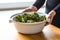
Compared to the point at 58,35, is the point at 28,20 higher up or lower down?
higher up

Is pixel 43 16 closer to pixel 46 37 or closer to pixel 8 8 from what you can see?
pixel 46 37

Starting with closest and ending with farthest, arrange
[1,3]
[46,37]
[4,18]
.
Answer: [46,37], [4,18], [1,3]

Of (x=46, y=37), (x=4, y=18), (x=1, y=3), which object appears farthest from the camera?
(x=1, y=3)

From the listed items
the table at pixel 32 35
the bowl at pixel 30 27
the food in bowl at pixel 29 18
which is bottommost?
the table at pixel 32 35

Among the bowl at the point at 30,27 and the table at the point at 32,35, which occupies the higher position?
the bowl at the point at 30,27

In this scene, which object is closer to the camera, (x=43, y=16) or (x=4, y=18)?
(x=43, y=16)

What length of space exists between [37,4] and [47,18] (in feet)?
1.46

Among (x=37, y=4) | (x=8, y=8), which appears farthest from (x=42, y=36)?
(x=8, y=8)

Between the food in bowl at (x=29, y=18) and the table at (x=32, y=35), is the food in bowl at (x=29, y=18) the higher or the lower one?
the higher one

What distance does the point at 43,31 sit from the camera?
114 cm

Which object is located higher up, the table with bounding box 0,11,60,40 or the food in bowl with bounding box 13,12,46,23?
the food in bowl with bounding box 13,12,46,23

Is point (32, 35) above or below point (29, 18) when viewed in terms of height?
below

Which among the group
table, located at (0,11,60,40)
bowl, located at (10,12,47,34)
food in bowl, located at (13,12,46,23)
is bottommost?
table, located at (0,11,60,40)

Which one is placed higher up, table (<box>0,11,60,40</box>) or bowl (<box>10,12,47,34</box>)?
bowl (<box>10,12,47,34</box>)
